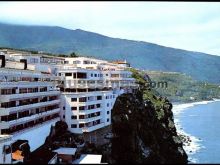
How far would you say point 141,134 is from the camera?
67.6m

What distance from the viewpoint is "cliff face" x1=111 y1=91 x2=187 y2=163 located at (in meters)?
59.7

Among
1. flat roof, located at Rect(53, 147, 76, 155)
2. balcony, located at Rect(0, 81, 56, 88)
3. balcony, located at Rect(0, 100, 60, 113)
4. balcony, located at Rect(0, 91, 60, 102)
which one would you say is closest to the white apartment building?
balcony, located at Rect(0, 100, 60, 113)

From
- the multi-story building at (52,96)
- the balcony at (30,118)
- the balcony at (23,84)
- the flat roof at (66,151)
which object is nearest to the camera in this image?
the balcony at (23,84)

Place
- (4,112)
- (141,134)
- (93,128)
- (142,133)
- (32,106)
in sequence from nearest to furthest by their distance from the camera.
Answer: (4,112) < (32,106) < (93,128) < (141,134) < (142,133)

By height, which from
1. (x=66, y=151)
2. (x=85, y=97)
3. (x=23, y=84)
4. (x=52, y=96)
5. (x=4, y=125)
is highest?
(x=23, y=84)

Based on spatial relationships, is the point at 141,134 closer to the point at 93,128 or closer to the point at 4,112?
the point at 93,128

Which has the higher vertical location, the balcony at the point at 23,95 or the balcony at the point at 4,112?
the balcony at the point at 23,95

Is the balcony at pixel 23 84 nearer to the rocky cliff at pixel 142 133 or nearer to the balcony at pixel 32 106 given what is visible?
the balcony at pixel 32 106

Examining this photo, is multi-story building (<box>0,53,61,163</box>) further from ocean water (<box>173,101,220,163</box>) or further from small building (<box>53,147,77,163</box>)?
ocean water (<box>173,101,220,163</box>)

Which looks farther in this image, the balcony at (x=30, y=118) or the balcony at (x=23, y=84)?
the balcony at (x=30, y=118)

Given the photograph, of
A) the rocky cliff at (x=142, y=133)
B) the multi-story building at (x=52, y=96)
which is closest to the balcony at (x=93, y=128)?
the multi-story building at (x=52, y=96)

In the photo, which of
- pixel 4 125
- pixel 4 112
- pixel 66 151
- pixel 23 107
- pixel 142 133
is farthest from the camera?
pixel 142 133

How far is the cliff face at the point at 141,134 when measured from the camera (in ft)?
196

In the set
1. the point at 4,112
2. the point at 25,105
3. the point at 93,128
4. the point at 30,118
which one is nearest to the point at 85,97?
the point at 93,128
